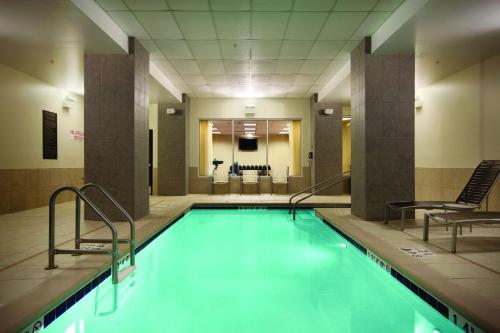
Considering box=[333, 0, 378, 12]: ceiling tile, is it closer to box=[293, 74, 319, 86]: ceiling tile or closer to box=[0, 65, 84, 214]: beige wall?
box=[293, 74, 319, 86]: ceiling tile

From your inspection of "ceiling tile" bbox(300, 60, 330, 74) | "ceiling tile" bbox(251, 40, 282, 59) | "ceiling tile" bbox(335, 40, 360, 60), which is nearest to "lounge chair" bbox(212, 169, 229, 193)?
"ceiling tile" bbox(300, 60, 330, 74)

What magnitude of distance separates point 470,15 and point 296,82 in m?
4.97

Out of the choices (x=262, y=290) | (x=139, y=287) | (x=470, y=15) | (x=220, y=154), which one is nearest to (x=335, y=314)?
(x=262, y=290)

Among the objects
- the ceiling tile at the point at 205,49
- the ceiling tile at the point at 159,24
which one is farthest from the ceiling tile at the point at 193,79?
the ceiling tile at the point at 159,24

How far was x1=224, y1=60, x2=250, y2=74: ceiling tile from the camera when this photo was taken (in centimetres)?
727

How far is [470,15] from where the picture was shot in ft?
14.1

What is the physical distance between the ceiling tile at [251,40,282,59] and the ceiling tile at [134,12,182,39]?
1.35m

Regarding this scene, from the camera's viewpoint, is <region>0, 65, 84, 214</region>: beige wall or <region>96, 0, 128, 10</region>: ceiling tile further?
<region>0, 65, 84, 214</region>: beige wall

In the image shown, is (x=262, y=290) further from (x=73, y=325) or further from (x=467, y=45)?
(x=467, y=45)

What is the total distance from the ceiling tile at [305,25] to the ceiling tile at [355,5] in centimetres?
29

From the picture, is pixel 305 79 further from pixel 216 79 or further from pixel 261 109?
pixel 261 109

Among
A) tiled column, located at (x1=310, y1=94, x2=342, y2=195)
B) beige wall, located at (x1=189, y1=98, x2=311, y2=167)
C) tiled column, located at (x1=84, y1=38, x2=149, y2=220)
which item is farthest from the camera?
beige wall, located at (x1=189, y1=98, x2=311, y2=167)

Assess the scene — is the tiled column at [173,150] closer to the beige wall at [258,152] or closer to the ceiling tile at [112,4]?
the ceiling tile at [112,4]

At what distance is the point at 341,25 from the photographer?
17.4 ft
